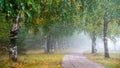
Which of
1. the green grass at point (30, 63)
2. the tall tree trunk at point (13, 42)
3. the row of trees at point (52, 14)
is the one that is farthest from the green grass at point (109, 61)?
the tall tree trunk at point (13, 42)

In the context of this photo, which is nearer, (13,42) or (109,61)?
(13,42)

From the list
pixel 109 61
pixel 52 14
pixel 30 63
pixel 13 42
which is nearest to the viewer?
pixel 52 14

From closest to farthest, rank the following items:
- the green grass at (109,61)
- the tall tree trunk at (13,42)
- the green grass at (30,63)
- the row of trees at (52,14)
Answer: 1. the row of trees at (52,14)
2. the green grass at (30,63)
3. the tall tree trunk at (13,42)
4. the green grass at (109,61)

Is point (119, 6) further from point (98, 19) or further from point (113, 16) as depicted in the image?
point (98, 19)

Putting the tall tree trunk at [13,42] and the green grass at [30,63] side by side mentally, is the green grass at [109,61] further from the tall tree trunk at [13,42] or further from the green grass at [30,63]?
the tall tree trunk at [13,42]

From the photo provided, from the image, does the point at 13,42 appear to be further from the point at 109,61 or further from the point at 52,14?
the point at 109,61

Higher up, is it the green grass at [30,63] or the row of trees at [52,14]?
the row of trees at [52,14]

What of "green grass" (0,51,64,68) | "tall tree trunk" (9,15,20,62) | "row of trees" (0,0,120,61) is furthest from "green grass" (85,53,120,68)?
"tall tree trunk" (9,15,20,62)

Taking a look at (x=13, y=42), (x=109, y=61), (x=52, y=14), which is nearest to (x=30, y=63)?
(x=13, y=42)

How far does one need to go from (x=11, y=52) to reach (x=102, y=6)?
1797cm

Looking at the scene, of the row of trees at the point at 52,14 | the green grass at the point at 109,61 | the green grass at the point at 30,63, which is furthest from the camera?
the green grass at the point at 109,61

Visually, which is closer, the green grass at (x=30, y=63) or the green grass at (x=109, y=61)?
the green grass at (x=30, y=63)

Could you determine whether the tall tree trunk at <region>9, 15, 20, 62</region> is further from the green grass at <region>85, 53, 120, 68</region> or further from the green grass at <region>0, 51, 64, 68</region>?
the green grass at <region>85, 53, 120, 68</region>

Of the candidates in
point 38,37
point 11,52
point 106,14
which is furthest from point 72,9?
point 38,37
